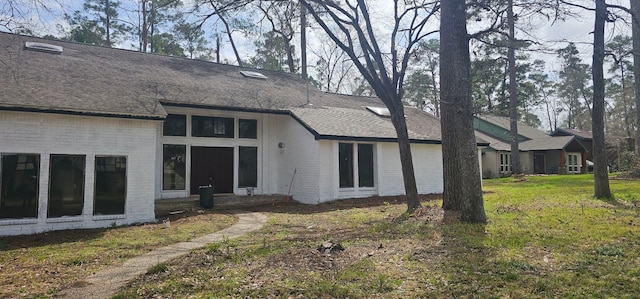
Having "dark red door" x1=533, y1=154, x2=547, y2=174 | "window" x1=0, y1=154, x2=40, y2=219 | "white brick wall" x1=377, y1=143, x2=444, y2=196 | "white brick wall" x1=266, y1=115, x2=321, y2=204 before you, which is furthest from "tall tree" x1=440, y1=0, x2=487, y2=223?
"dark red door" x1=533, y1=154, x2=547, y2=174

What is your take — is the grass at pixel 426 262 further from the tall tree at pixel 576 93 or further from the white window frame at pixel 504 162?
the tall tree at pixel 576 93

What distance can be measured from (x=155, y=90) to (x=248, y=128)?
3.65m

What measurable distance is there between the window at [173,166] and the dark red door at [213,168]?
372mm

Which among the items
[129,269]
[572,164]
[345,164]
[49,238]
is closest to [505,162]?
[572,164]

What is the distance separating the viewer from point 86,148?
9.45 metres

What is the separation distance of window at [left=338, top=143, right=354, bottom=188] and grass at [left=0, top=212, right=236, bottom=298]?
5.10 meters

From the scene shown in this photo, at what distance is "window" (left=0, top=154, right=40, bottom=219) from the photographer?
8.55 m

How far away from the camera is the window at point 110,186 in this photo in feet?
31.5

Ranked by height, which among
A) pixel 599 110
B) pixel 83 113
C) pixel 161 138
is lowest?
pixel 161 138

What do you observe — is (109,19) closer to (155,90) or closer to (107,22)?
(107,22)

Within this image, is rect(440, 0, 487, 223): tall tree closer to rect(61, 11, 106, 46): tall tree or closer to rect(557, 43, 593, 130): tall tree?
rect(61, 11, 106, 46): tall tree

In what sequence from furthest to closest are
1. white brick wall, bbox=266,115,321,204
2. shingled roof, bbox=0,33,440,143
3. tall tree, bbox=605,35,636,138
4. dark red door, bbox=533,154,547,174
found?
1. tall tree, bbox=605,35,636,138
2. dark red door, bbox=533,154,547,174
3. white brick wall, bbox=266,115,321,204
4. shingled roof, bbox=0,33,440,143

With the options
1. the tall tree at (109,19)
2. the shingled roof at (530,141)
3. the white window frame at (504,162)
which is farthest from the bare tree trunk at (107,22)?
the white window frame at (504,162)

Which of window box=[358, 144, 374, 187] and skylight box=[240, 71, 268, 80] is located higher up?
skylight box=[240, 71, 268, 80]
